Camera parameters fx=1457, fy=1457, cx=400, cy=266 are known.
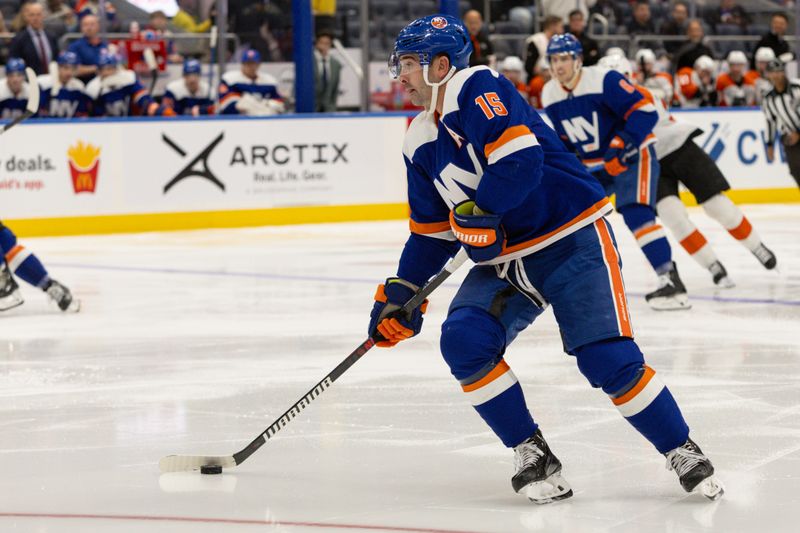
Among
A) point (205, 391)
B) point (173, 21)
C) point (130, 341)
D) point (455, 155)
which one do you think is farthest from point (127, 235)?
point (455, 155)

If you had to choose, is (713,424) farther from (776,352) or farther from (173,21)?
(173,21)

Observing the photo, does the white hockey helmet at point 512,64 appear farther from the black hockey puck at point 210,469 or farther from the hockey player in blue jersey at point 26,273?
the black hockey puck at point 210,469

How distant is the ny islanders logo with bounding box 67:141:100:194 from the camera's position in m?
10.4

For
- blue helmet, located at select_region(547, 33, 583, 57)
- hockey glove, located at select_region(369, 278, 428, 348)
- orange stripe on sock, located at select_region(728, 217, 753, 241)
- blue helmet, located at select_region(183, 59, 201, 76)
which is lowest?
orange stripe on sock, located at select_region(728, 217, 753, 241)

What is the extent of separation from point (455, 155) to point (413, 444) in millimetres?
962

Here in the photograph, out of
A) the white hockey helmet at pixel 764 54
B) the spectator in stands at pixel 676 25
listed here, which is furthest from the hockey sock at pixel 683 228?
the white hockey helmet at pixel 764 54

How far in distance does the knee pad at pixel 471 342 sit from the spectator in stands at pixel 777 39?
37.1 feet

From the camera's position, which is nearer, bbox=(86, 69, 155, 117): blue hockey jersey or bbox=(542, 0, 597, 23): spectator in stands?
bbox=(86, 69, 155, 117): blue hockey jersey

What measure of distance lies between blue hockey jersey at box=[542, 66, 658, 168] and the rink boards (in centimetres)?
481

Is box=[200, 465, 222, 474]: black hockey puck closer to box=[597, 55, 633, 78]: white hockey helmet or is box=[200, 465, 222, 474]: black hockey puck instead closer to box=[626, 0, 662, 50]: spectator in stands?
box=[597, 55, 633, 78]: white hockey helmet

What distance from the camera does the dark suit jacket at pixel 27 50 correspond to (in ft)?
35.1

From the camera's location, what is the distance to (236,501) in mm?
3180

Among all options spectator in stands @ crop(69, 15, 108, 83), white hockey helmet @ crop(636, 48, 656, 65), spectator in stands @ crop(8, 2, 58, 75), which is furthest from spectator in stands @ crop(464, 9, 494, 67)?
spectator in stands @ crop(8, 2, 58, 75)

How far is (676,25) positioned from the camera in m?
13.8
